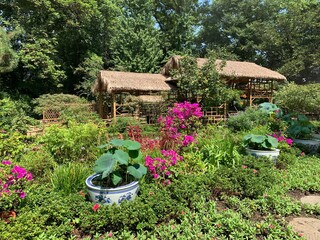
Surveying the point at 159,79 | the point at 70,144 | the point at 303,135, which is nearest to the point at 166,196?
the point at 70,144

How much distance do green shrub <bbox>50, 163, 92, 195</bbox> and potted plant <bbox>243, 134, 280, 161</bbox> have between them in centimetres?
349

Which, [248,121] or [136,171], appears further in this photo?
[248,121]

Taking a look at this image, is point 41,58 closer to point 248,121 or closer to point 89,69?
point 89,69

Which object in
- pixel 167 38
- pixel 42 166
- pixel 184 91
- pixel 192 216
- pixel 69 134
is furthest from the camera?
pixel 167 38

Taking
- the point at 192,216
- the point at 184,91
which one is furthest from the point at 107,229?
the point at 184,91

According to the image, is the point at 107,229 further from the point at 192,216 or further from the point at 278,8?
the point at 278,8

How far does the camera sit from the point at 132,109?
44.4 ft

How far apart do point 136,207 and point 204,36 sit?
25.3 metres

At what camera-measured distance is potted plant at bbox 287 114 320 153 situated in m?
5.95

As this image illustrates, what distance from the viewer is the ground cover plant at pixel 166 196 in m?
2.56

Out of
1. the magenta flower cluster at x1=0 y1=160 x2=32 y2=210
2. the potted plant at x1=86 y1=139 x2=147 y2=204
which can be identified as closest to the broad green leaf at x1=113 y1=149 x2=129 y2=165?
the potted plant at x1=86 y1=139 x2=147 y2=204

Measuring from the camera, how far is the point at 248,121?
8031mm

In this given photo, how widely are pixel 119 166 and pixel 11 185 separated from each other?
1.34 meters

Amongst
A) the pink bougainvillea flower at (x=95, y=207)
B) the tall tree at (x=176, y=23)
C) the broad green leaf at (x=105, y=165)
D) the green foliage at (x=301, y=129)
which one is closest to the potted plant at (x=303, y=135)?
the green foliage at (x=301, y=129)
